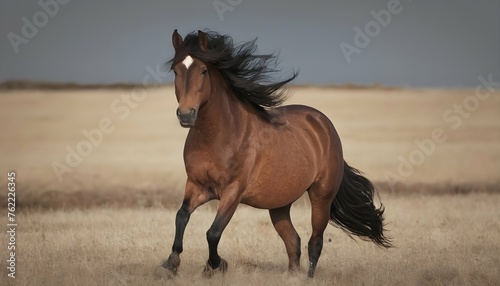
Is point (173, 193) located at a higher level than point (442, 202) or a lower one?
higher

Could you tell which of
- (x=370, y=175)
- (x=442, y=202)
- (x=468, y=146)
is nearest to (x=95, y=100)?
(x=468, y=146)

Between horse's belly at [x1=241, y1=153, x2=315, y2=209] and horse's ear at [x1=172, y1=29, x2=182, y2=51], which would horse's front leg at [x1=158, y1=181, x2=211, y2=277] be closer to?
horse's belly at [x1=241, y1=153, x2=315, y2=209]

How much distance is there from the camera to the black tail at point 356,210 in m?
9.82

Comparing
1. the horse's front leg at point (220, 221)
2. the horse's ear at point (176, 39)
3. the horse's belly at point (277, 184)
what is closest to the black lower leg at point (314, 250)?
the horse's belly at point (277, 184)

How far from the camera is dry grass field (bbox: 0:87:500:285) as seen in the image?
8539 mm

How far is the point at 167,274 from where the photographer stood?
7.49 m

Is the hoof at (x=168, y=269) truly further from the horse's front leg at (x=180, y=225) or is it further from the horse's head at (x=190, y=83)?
the horse's head at (x=190, y=83)

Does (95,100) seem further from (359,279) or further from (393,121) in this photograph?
(359,279)

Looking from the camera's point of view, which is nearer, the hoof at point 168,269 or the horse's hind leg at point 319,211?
the hoof at point 168,269

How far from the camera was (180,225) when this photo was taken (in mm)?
7551

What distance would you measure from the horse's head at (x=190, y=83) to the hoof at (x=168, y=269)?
136 cm

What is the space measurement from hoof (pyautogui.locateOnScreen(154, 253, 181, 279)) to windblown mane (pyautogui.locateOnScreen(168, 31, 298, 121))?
5.93 ft

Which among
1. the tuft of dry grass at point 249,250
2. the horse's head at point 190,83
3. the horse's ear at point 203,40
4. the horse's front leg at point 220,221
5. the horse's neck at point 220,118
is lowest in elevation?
the tuft of dry grass at point 249,250

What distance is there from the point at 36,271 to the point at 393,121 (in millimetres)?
28305
